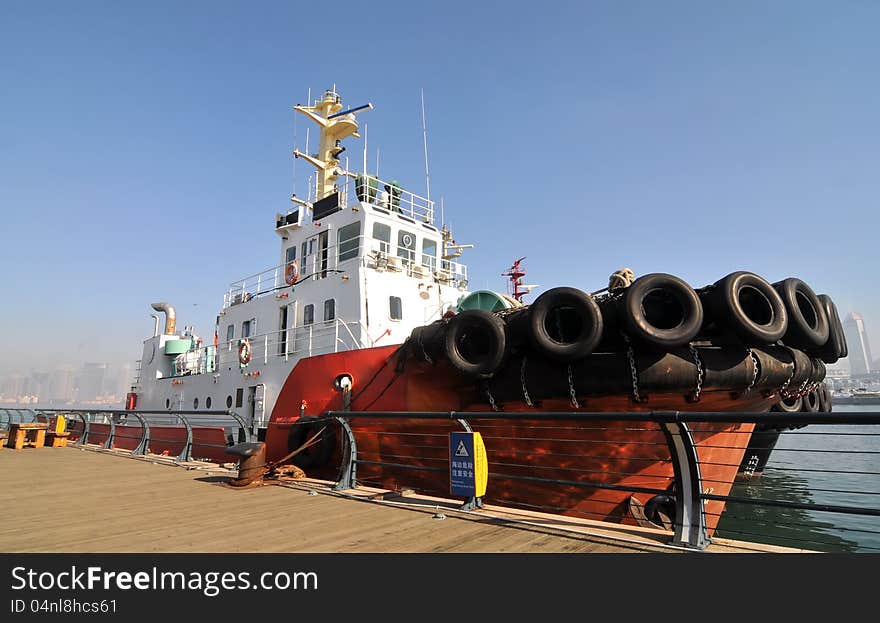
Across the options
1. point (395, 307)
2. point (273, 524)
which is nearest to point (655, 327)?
point (273, 524)

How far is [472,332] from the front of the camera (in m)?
7.89

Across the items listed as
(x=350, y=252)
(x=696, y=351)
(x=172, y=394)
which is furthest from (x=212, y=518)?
(x=172, y=394)

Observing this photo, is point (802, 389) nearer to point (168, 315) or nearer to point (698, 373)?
point (698, 373)

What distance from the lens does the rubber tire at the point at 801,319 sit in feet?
22.3

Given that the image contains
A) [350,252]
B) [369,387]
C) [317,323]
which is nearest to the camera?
[369,387]

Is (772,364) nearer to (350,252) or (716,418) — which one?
(716,418)

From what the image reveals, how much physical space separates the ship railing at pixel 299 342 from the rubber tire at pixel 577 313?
5189 millimetres

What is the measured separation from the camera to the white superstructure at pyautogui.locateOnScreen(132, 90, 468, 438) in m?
12.3

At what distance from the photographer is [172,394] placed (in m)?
17.6

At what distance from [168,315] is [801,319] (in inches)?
906

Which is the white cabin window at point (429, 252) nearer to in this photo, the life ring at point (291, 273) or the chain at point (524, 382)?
the life ring at point (291, 273)

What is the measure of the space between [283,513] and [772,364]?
631 centimetres

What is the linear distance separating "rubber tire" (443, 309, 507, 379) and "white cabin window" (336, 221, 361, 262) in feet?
21.2

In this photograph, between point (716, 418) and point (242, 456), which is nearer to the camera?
point (716, 418)
